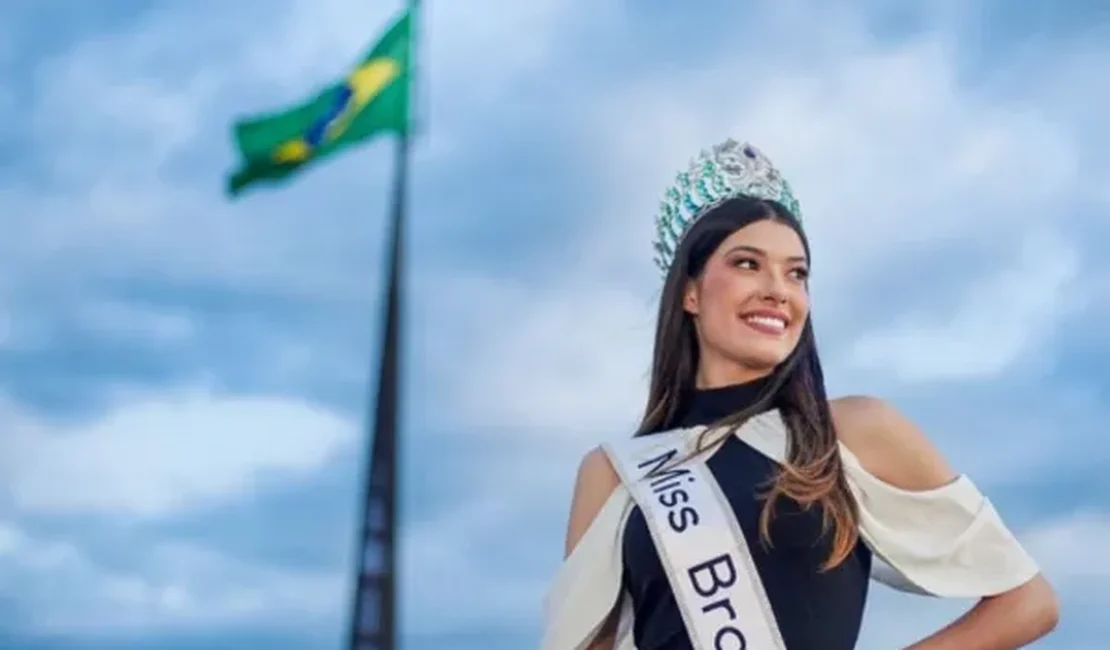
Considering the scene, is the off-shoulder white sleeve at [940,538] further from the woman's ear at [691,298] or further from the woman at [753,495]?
the woman's ear at [691,298]

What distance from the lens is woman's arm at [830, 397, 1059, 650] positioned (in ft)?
11.6

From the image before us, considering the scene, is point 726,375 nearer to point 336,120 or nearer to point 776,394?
point 776,394

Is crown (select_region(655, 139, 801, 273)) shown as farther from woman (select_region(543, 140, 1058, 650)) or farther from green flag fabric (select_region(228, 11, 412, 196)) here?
green flag fabric (select_region(228, 11, 412, 196))

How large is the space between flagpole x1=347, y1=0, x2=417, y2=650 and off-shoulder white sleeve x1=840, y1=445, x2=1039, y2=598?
1.52 metres

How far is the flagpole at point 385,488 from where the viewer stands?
188 inches

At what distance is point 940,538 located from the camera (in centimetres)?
361

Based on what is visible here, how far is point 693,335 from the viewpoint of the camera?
160 inches

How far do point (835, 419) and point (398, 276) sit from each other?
2.54 m

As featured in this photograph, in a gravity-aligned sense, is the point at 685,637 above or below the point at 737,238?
below

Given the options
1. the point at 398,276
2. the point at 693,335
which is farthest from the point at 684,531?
the point at 398,276

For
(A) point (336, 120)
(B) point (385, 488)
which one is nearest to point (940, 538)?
(B) point (385, 488)

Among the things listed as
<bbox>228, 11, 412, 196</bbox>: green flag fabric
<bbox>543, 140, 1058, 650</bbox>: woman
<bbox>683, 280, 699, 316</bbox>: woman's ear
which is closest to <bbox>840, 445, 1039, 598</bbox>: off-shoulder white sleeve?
<bbox>543, 140, 1058, 650</bbox>: woman

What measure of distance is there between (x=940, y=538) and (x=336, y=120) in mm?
4496

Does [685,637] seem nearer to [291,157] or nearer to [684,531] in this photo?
[684,531]
